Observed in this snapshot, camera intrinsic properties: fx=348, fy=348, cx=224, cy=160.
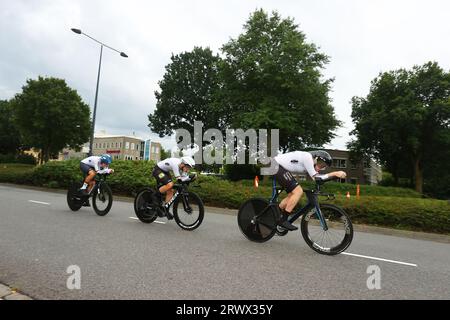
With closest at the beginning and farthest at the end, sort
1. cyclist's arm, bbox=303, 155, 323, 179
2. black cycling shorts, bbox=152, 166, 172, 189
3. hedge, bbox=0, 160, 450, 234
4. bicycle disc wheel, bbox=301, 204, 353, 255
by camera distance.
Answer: bicycle disc wheel, bbox=301, 204, 353, 255 → cyclist's arm, bbox=303, 155, 323, 179 → black cycling shorts, bbox=152, 166, 172, 189 → hedge, bbox=0, 160, 450, 234

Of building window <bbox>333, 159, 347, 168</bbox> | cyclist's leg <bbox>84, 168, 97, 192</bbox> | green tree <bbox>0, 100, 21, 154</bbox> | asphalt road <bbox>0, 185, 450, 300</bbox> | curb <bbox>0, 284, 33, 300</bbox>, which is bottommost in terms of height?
curb <bbox>0, 284, 33, 300</bbox>

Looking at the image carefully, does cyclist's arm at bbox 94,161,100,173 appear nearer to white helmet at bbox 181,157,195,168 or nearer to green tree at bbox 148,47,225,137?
white helmet at bbox 181,157,195,168

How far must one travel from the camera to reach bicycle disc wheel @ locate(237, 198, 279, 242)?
19.9 feet

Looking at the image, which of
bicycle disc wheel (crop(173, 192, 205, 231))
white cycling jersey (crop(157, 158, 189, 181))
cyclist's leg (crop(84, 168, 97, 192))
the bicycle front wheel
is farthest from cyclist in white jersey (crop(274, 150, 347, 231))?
cyclist's leg (crop(84, 168, 97, 192))

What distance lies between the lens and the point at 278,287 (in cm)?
375

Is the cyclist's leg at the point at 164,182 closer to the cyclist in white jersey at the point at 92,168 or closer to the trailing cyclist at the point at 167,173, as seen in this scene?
the trailing cyclist at the point at 167,173

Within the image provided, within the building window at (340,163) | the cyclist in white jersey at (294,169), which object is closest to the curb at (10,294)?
the cyclist in white jersey at (294,169)

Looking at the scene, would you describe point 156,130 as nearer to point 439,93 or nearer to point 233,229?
point 439,93

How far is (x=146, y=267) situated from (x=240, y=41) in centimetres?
3081

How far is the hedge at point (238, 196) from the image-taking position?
8891mm

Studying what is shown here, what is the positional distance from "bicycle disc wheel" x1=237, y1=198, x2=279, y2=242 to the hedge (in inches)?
60.7

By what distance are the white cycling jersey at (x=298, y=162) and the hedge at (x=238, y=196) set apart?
2289 millimetres

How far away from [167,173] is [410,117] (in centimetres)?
3512

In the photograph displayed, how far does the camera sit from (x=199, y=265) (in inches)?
179
